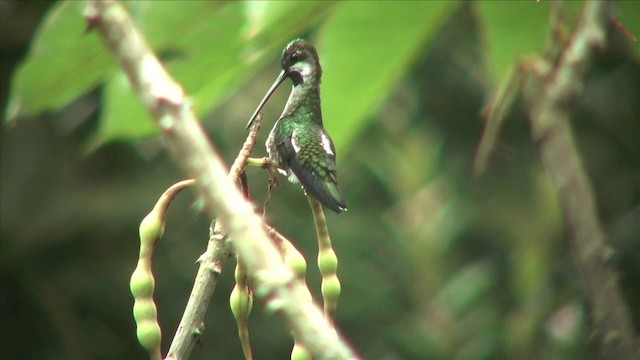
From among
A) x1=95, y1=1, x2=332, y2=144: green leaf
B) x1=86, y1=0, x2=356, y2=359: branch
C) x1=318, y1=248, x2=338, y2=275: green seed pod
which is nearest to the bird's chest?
x1=318, y1=248, x2=338, y2=275: green seed pod

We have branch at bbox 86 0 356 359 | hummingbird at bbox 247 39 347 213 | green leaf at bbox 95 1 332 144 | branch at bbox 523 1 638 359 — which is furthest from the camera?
green leaf at bbox 95 1 332 144

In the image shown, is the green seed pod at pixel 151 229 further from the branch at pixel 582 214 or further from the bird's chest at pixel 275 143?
the branch at pixel 582 214

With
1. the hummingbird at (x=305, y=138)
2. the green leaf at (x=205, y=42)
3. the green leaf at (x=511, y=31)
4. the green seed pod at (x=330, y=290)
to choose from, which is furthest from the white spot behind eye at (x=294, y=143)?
the green leaf at (x=511, y=31)

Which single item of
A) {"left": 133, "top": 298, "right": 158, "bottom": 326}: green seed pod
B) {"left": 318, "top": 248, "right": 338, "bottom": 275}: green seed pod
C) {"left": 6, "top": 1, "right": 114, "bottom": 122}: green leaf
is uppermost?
{"left": 6, "top": 1, "right": 114, "bottom": 122}: green leaf

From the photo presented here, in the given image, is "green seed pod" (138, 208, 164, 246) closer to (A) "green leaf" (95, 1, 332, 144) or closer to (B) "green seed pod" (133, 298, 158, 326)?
(B) "green seed pod" (133, 298, 158, 326)

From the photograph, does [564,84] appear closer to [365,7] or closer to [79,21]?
[365,7]

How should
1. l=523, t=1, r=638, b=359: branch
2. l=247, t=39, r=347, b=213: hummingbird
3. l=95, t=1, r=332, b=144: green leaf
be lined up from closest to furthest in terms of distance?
l=523, t=1, r=638, b=359: branch < l=247, t=39, r=347, b=213: hummingbird < l=95, t=1, r=332, b=144: green leaf

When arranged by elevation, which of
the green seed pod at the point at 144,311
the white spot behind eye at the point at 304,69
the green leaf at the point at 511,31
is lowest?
the green seed pod at the point at 144,311
